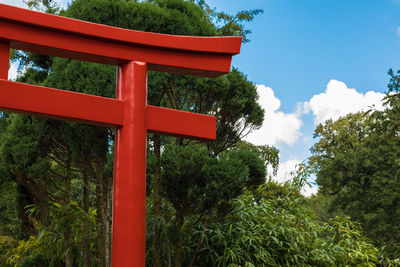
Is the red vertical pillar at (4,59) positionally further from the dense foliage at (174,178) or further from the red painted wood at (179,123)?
the dense foliage at (174,178)

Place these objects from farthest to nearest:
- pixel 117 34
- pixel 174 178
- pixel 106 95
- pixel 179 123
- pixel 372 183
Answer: pixel 372 183, pixel 106 95, pixel 174 178, pixel 179 123, pixel 117 34

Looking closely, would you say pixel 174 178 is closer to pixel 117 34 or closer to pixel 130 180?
pixel 130 180

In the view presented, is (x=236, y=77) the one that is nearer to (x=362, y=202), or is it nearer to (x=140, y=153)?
(x=140, y=153)

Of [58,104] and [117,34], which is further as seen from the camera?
[117,34]

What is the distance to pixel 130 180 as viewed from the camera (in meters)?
2.49

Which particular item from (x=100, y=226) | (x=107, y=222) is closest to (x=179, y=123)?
(x=107, y=222)

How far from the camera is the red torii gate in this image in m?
2.44

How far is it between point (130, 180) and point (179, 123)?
52 centimetres

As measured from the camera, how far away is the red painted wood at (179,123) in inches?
105

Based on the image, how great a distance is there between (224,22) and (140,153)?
5685 mm

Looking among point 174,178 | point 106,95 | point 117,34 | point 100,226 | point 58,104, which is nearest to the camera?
point 58,104

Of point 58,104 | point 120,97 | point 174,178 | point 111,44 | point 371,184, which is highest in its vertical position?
point 371,184

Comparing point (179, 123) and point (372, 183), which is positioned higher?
point (372, 183)

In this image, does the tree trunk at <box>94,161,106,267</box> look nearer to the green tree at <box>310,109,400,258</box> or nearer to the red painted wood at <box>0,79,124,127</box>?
the red painted wood at <box>0,79,124,127</box>
